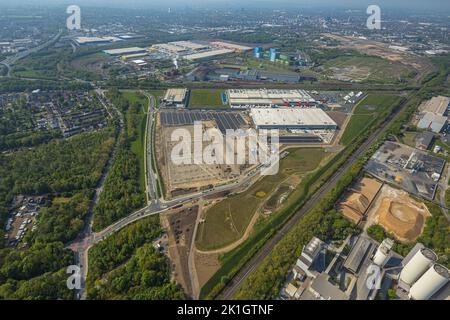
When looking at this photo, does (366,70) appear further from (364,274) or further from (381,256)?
(364,274)

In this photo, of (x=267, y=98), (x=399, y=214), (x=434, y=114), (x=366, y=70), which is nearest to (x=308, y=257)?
(x=399, y=214)

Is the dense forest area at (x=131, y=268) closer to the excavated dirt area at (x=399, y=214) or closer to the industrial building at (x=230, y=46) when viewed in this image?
the excavated dirt area at (x=399, y=214)

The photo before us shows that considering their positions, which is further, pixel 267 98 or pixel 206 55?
pixel 206 55

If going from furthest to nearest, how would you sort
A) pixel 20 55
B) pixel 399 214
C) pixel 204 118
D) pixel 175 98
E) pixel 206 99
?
pixel 20 55
pixel 206 99
pixel 175 98
pixel 204 118
pixel 399 214

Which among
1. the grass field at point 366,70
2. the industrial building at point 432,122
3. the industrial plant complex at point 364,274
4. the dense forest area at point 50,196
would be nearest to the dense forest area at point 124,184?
the dense forest area at point 50,196
